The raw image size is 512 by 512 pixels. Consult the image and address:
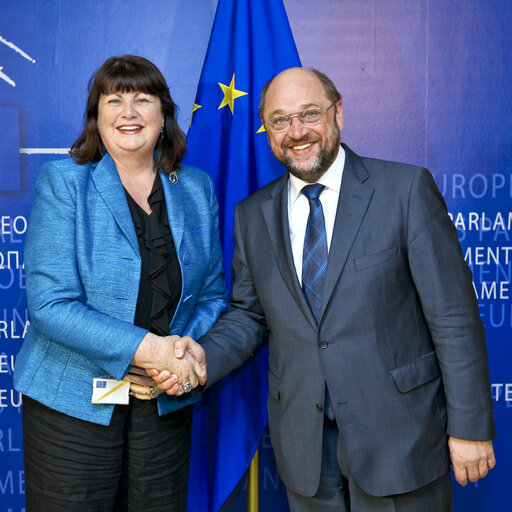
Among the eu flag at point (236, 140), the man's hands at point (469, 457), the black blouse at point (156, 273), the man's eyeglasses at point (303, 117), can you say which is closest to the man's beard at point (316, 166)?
the man's eyeglasses at point (303, 117)

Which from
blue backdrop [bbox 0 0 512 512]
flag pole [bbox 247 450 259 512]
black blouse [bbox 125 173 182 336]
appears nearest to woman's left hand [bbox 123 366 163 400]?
black blouse [bbox 125 173 182 336]

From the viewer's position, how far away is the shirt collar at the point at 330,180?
1859mm

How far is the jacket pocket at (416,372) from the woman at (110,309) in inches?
25.9

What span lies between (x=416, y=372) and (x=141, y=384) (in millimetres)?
869

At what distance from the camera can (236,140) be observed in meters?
2.46

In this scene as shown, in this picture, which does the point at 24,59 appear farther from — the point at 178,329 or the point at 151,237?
the point at 178,329

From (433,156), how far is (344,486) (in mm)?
1715

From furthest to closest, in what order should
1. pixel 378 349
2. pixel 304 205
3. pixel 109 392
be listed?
1. pixel 304 205
2. pixel 109 392
3. pixel 378 349

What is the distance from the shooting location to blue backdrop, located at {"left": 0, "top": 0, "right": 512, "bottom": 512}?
2.73m

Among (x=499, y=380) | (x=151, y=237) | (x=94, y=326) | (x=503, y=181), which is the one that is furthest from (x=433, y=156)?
(x=94, y=326)

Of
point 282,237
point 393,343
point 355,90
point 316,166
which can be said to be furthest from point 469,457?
point 355,90

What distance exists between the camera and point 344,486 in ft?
5.97

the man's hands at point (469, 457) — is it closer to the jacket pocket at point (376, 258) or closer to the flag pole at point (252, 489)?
the jacket pocket at point (376, 258)

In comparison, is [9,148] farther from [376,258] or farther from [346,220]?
[376,258]
